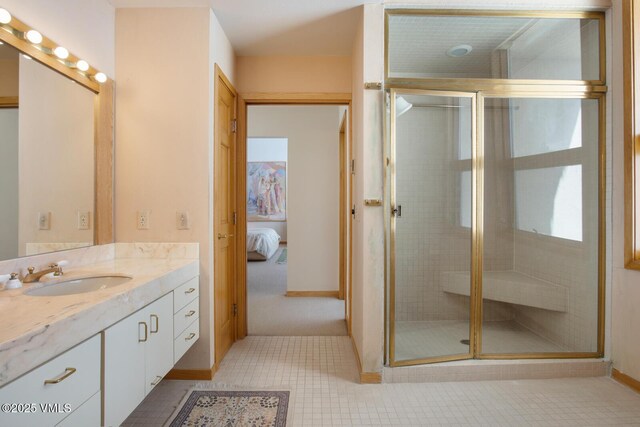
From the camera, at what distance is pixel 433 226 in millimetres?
2285

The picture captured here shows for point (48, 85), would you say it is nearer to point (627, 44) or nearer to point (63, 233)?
point (63, 233)

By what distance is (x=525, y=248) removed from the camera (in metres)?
2.40

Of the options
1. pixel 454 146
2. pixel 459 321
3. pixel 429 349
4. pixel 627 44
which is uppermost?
pixel 627 44

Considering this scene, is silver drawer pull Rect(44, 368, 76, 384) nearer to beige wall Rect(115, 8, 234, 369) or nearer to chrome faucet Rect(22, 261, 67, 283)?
chrome faucet Rect(22, 261, 67, 283)

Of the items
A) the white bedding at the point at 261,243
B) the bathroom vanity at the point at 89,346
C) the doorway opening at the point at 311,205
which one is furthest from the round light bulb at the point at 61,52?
the white bedding at the point at 261,243

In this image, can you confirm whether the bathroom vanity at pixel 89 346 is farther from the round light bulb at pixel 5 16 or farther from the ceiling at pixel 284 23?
the ceiling at pixel 284 23

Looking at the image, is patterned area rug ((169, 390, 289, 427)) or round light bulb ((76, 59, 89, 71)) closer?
patterned area rug ((169, 390, 289, 427))

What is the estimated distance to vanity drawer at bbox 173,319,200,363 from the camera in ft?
5.95

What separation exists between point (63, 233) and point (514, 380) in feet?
9.60

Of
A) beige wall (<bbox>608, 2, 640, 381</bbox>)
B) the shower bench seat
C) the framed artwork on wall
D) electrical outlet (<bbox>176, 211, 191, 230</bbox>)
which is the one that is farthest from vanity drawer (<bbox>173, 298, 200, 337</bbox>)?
the framed artwork on wall

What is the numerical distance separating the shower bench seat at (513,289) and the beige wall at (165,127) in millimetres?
1703

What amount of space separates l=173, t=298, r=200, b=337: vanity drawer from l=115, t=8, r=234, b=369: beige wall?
7cm

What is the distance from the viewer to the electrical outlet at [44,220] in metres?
1.68

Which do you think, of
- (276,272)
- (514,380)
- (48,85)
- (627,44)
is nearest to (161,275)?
(48,85)
